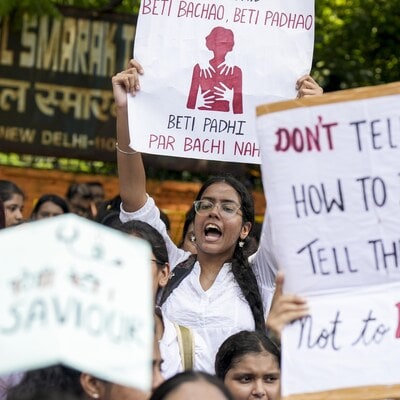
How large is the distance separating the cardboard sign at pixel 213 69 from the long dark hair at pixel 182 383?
217cm

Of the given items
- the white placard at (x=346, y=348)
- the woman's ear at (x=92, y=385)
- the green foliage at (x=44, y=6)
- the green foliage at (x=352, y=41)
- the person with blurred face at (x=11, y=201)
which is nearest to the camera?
the woman's ear at (x=92, y=385)

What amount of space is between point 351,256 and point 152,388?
76cm

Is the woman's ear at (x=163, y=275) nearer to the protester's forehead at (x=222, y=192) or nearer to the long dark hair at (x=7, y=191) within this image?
the protester's forehead at (x=222, y=192)

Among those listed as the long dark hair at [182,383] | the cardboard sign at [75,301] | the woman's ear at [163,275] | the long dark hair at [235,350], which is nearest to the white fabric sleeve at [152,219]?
the woman's ear at [163,275]

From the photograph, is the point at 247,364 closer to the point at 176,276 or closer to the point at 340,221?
the point at 176,276

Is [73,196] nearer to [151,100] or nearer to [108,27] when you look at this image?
[108,27]

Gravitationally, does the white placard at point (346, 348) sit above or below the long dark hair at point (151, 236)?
below

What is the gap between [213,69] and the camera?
249 inches

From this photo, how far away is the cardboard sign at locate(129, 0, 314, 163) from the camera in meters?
6.20

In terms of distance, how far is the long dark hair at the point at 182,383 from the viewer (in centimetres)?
402

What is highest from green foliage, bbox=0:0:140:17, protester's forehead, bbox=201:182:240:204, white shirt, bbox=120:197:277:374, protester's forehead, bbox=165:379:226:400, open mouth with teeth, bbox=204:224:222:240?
green foliage, bbox=0:0:140:17

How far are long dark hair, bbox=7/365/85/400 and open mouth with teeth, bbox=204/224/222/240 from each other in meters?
1.88

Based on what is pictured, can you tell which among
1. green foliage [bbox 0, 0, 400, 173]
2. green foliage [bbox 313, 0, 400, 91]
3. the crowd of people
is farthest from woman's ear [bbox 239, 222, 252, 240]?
green foliage [bbox 313, 0, 400, 91]

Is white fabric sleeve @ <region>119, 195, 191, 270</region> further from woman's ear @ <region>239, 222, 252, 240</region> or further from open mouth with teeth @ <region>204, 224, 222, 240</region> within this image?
woman's ear @ <region>239, 222, 252, 240</region>
